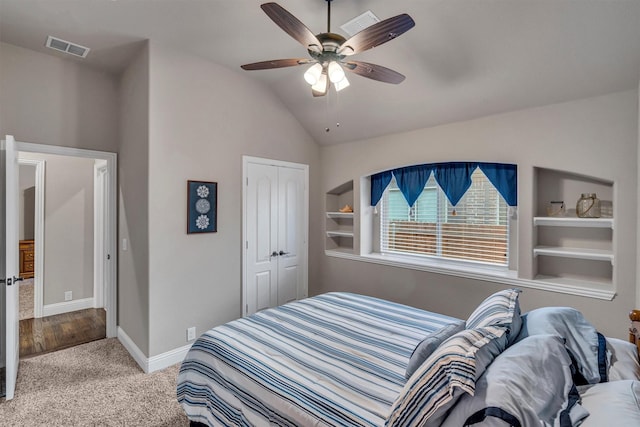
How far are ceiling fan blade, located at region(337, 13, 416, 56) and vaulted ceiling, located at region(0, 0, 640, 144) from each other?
673 millimetres

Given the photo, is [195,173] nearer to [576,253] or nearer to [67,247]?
[67,247]

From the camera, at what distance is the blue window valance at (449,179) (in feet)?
10.5

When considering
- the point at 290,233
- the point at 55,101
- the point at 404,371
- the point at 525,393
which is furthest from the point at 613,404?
the point at 55,101

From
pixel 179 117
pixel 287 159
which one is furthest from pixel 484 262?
pixel 179 117

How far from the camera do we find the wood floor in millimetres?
3357

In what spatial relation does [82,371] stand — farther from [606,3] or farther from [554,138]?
[606,3]

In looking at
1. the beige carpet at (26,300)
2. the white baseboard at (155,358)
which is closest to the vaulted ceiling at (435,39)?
the white baseboard at (155,358)

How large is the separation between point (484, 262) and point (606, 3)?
2432 mm

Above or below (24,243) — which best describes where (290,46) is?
above

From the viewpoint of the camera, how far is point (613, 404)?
105 cm

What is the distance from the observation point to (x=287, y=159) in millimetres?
4176

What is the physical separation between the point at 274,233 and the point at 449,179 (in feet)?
7.28

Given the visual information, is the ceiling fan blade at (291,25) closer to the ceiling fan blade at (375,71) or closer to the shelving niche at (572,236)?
the ceiling fan blade at (375,71)

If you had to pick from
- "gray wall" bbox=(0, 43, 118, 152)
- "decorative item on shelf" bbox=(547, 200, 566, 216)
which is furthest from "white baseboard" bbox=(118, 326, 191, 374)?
"decorative item on shelf" bbox=(547, 200, 566, 216)
